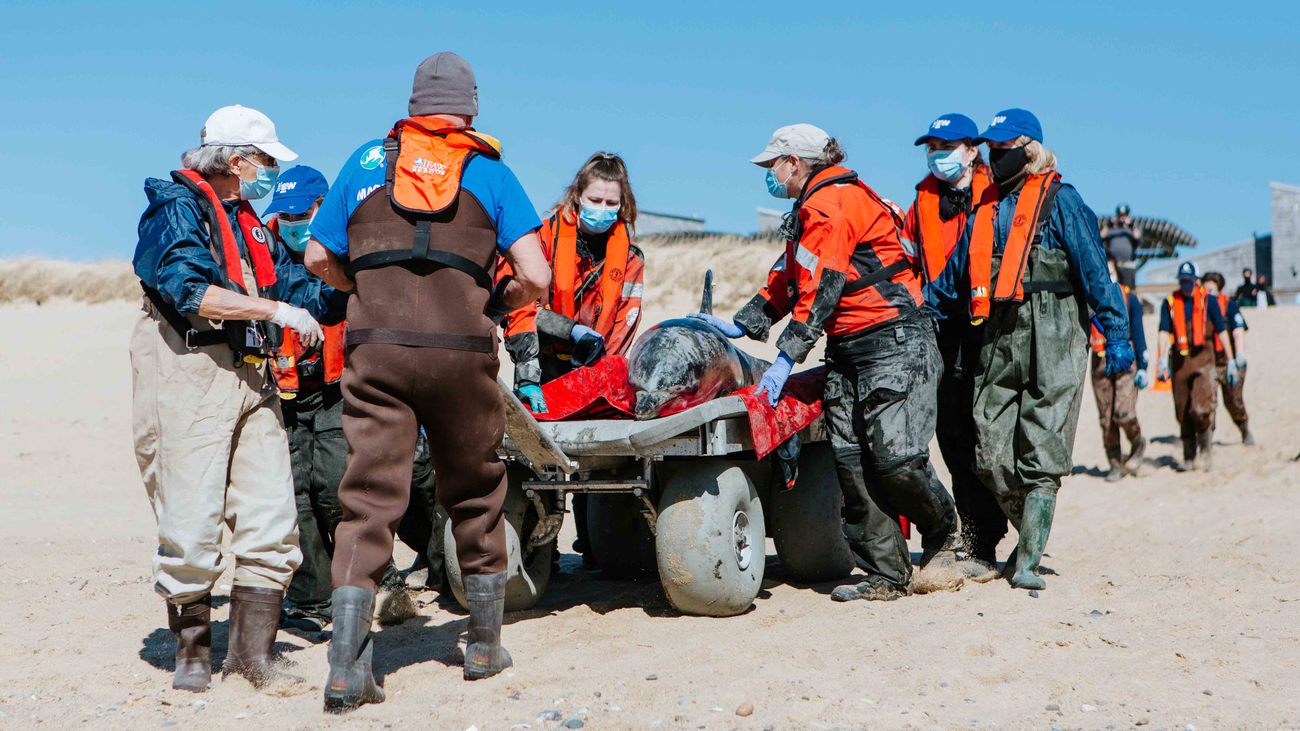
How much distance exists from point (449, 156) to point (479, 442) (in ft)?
3.26

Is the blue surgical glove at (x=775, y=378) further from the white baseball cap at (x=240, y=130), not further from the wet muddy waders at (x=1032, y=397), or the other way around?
the white baseball cap at (x=240, y=130)

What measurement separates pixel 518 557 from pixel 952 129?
2.99 meters

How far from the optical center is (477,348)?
4.28 m

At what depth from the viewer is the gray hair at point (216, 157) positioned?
4.79 meters

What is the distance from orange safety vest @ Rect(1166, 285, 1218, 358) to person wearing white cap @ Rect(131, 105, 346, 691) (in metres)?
10.7

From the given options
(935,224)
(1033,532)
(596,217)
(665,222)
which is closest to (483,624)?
(596,217)

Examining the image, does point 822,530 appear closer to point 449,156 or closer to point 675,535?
point 675,535

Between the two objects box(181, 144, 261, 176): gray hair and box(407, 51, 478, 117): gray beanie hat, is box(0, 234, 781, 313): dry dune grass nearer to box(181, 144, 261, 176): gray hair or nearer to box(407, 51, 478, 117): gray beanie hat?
box(181, 144, 261, 176): gray hair

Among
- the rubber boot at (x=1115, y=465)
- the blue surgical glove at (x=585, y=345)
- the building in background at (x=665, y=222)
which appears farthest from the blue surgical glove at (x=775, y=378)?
the building in background at (x=665, y=222)

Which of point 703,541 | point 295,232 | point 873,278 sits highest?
point 295,232

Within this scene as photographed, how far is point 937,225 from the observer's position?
6438 millimetres

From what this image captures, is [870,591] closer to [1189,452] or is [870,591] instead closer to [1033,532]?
[1033,532]

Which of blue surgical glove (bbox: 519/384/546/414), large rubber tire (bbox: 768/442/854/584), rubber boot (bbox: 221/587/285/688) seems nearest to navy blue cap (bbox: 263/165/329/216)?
blue surgical glove (bbox: 519/384/546/414)

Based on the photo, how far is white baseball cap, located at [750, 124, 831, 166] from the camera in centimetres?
597
